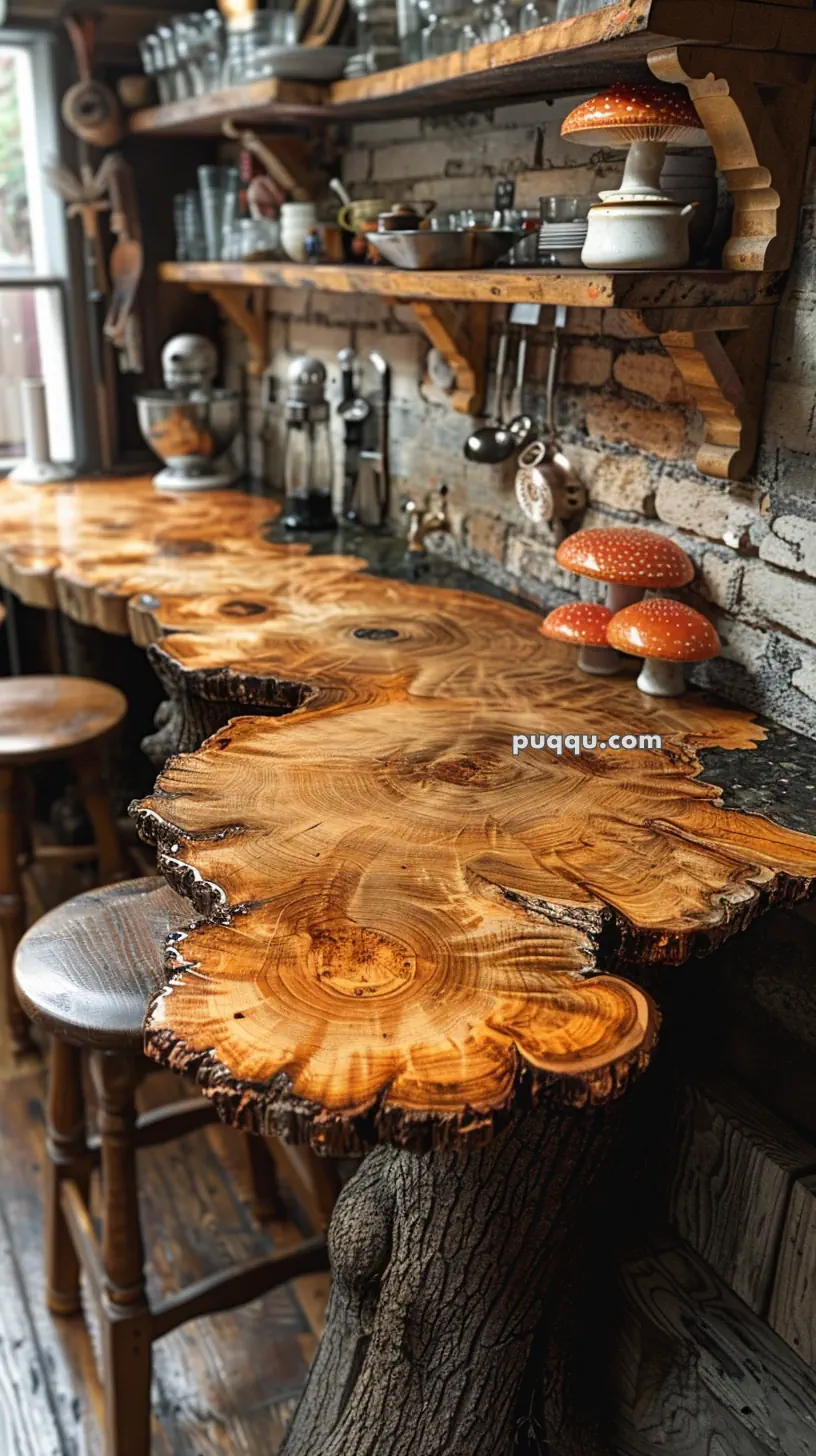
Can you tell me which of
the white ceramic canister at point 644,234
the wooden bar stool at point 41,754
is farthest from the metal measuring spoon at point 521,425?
the wooden bar stool at point 41,754

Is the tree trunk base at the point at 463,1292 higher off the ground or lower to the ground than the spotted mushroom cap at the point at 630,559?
lower

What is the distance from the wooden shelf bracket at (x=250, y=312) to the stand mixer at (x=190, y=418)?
0.11 m

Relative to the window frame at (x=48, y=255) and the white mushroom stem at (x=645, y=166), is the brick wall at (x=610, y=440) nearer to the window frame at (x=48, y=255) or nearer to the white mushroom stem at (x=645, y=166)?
the white mushroom stem at (x=645, y=166)

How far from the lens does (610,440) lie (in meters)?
2.14

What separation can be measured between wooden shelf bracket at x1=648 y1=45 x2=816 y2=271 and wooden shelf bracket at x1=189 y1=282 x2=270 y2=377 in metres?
1.96

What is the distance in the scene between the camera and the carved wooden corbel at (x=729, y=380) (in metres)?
1.67

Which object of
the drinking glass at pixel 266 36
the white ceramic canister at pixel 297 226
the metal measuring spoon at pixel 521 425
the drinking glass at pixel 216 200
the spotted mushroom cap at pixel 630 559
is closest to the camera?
the spotted mushroom cap at pixel 630 559

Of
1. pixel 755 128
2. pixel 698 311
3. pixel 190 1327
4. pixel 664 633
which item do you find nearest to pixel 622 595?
pixel 664 633

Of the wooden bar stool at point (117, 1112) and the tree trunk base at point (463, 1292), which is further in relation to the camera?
the wooden bar stool at point (117, 1112)

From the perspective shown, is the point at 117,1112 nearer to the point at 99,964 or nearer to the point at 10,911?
the point at 99,964

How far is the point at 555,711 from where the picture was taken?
178 centimetres

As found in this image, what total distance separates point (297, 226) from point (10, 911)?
1.65m

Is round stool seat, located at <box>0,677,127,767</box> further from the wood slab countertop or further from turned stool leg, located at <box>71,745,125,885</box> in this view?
the wood slab countertop

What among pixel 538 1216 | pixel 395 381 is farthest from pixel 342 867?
pixel 395 381
